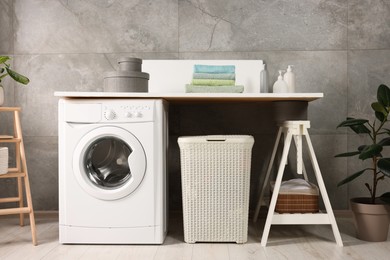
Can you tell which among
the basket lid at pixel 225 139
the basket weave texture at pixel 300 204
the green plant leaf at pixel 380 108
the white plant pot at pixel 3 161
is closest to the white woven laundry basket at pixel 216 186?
the basket lid at pixel 225 139

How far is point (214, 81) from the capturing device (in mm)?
2434

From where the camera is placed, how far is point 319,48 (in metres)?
2.90

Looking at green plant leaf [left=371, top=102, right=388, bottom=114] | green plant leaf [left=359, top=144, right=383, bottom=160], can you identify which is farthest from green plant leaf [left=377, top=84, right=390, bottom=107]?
green plant leaf [left=359, top=144, right=383, bottom=160]

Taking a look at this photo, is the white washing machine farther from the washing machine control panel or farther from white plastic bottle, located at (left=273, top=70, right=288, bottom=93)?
white plastic bottle, located at (left=273, top=70, right=288, bottom=93)

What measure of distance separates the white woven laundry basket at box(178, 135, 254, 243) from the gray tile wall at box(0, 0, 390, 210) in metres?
0.72

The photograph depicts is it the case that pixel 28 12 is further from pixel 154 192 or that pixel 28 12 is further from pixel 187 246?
pixel 187 246

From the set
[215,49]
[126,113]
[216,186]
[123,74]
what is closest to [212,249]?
[216,186]

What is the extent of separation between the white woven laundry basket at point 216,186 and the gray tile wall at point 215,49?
2.35 feet

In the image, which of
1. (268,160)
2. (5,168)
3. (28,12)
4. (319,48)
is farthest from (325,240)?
(28,12)

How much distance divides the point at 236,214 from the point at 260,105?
0.96 m

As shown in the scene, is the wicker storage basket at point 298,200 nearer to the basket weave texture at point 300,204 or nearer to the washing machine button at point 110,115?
the basket weave texture at point 300,204

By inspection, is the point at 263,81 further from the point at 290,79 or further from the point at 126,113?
the point at 126,113

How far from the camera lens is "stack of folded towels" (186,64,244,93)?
2389 mm

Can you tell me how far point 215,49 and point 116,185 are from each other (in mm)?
1246
